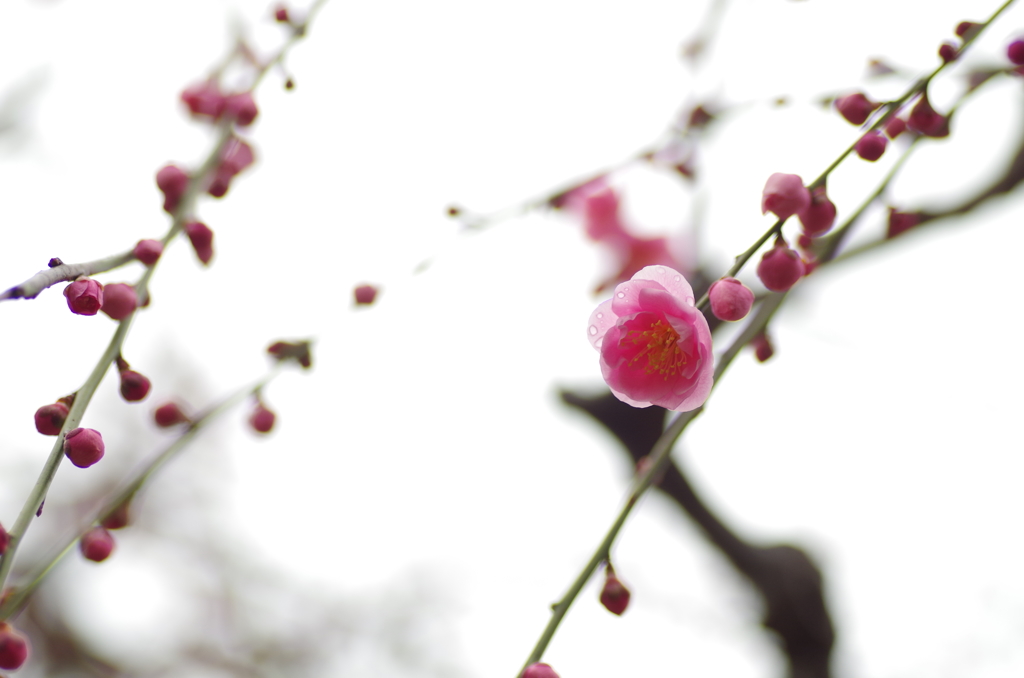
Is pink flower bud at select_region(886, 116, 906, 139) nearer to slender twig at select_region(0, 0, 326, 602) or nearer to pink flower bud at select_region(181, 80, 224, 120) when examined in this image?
slender twig at select_region(0, 0, 326, 602)

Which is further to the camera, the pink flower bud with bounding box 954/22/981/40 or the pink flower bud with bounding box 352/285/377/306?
the pink flower bud with bounding box 352/285/377/306

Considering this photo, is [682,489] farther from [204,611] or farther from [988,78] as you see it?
[204,611]

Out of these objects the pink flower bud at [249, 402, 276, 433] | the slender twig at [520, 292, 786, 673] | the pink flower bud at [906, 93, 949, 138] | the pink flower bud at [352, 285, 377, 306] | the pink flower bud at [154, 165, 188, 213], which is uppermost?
→ the pink flower bud at [906, 93, 949, 138]

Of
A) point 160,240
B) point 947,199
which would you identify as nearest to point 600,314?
point 160,240

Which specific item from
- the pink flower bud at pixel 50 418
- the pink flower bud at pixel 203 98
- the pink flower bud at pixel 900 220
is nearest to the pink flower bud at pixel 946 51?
the pink flower bud at pixel 900 220

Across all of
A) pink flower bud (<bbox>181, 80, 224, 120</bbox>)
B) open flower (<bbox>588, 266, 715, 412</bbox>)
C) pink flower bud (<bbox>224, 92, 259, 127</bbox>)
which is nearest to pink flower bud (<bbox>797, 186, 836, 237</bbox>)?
open flower (<bbox>588, 266, 715, 412</bbox>)

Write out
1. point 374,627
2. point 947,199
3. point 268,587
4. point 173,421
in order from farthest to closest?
1. point 374,627
2. point 268,587
3. point 947,199
4. point 173,421

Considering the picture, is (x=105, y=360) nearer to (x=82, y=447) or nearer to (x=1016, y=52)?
(x=82, y=447)
